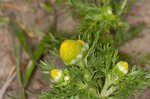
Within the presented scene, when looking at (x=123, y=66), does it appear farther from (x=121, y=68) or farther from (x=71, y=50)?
(x=71, y=50)

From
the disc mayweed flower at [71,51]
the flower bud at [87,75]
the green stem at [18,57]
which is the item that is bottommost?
the green stem at [18,57]

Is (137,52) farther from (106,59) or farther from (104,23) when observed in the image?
(106,59)

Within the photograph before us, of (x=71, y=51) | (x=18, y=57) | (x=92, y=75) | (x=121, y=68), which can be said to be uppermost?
(x=71, y=51)

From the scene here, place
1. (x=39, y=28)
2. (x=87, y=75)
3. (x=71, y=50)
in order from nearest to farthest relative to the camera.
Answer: (x=71, y=50), (x=87, y=75), (x=39, y=28)

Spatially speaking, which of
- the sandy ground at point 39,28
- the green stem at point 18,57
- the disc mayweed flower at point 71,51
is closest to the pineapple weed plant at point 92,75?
the disc mayweed flower at point 71,51

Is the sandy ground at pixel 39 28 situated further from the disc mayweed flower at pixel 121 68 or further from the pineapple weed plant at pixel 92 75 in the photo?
the disc mayweed flower at pixel 121 68

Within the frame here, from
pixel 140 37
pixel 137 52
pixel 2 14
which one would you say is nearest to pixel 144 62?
pixel 137 52

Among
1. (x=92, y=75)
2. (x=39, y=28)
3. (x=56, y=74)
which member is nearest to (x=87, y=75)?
(x=92, y=75)
